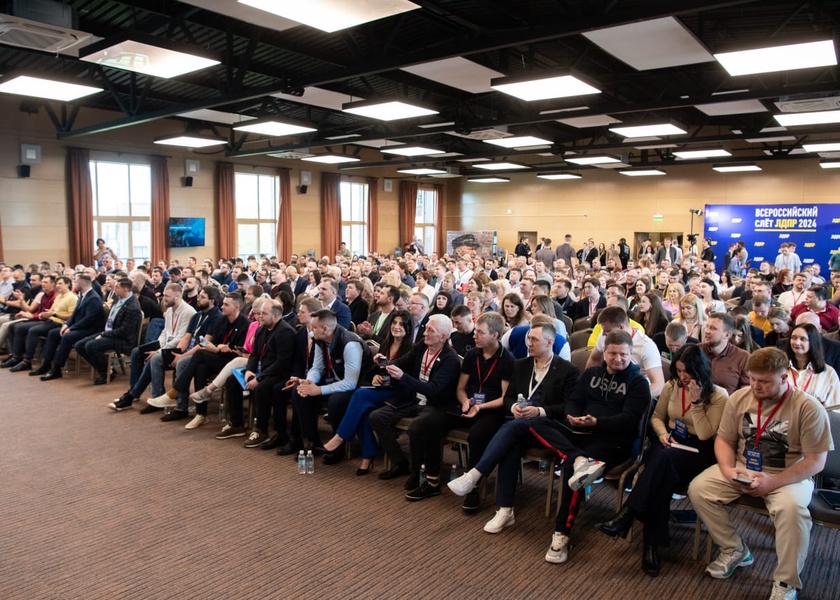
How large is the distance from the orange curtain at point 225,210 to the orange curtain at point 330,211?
3.24 metres

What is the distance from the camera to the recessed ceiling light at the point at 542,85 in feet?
22.2

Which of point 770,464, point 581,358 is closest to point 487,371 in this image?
point 581,358

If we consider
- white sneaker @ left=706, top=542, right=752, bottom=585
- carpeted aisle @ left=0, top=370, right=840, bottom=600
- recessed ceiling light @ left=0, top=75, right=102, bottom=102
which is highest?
recessed ceiling light @ left=0, top=75, right=102, bottom=102

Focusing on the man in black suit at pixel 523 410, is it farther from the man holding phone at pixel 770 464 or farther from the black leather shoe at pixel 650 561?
the man holding phone at pixel 770 464

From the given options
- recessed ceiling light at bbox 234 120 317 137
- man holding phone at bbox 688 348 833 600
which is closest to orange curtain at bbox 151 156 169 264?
recessed ceiling light at bbox 234 120 317 137

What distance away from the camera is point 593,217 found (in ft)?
68.2

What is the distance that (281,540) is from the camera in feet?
11.6

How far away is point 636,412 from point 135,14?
7.15m

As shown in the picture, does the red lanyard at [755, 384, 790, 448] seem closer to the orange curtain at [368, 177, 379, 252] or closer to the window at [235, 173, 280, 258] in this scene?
the window at [235, 173, 280, 258]

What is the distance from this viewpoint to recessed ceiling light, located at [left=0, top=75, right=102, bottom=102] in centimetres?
738

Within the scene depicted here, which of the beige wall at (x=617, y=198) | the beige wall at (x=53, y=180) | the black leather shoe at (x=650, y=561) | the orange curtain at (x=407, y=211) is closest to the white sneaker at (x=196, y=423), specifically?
the black leather shoe at (x=650, y=561)

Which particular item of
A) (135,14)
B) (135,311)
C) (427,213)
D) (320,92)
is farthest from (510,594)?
(427,213)

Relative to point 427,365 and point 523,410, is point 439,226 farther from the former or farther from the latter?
point 523,410

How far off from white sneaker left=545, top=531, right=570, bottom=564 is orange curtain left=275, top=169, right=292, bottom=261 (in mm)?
15241
